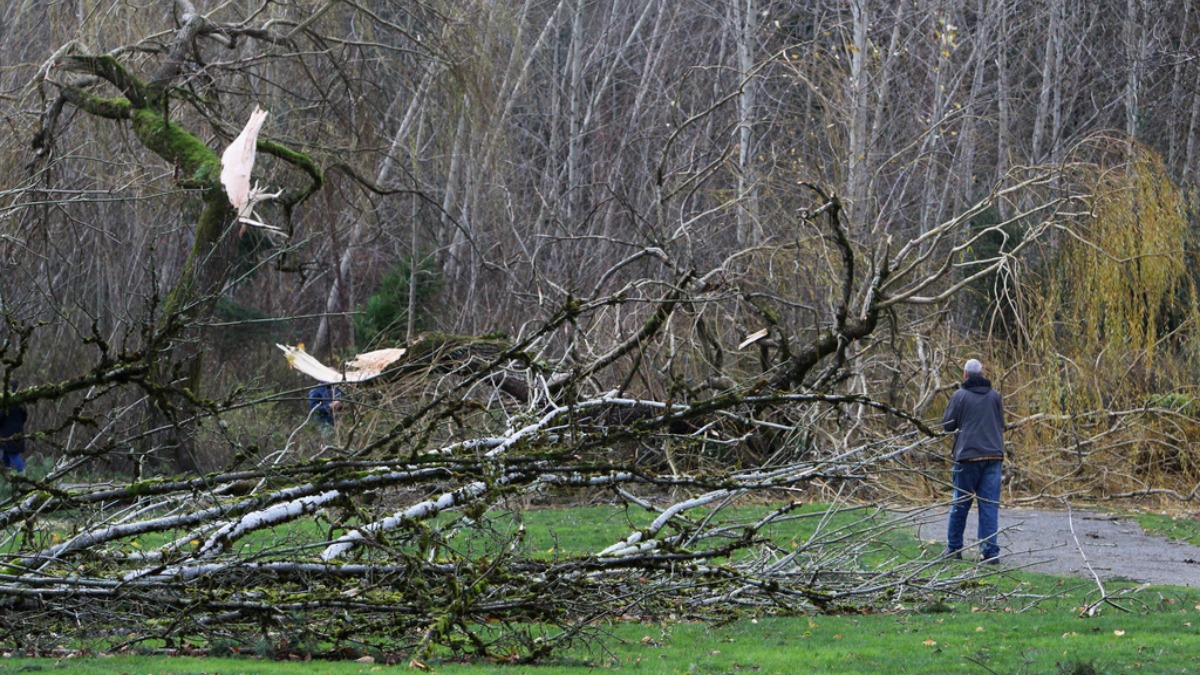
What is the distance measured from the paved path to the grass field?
896 millimetres

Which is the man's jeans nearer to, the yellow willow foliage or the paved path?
the paved path

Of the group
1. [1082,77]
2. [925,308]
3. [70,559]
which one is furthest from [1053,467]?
[1082,77]

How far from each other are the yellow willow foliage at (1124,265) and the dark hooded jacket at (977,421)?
4.93m

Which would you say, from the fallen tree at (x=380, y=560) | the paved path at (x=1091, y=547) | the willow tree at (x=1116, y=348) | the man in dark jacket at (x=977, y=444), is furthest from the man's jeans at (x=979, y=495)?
the willow tree at (x=1116, y=348)

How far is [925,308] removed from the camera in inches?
688

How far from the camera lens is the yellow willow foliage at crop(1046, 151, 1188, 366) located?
1653 centimetres

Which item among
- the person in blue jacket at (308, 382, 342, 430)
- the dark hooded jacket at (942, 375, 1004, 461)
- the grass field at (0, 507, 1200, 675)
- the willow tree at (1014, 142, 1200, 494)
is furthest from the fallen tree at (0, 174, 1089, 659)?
the willow tree at (1014, 142, 1200, 494)

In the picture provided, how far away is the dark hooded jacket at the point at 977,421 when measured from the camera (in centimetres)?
1166

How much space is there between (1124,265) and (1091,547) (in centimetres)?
456

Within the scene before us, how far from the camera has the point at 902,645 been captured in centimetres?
787

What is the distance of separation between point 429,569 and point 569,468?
3.03 ft

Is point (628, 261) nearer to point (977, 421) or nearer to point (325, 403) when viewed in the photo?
point (325, 403)

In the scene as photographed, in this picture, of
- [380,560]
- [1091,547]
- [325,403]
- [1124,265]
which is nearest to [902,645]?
[380,560]

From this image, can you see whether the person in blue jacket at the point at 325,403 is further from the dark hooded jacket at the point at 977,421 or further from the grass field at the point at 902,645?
the dark hooded jacket at the point at 977,421
